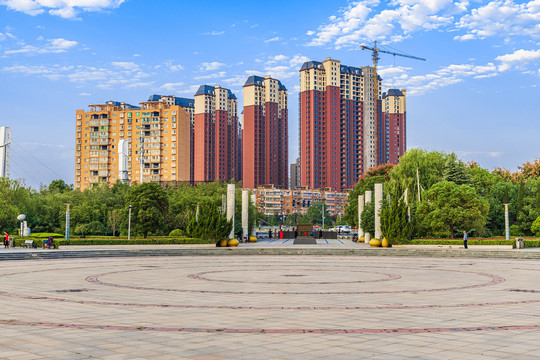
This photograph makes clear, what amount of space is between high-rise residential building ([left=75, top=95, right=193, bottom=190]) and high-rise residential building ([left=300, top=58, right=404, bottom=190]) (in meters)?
35.1

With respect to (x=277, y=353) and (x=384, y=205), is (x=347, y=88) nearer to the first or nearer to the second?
(x=384, y=205)

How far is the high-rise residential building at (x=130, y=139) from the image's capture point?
135 metres

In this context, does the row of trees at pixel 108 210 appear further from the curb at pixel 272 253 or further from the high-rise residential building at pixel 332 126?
the high-rise residential building at pixel 332 126

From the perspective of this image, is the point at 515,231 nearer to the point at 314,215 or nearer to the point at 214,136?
the point at 314,215

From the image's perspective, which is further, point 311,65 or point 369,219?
point 311,65

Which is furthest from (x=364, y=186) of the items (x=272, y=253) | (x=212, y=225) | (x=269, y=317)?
(x=269, y=317)

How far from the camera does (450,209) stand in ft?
155

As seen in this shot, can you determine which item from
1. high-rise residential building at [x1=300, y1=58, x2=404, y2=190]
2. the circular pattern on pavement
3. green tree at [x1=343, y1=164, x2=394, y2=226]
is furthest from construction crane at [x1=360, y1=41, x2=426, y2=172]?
the circular pattern on pavement

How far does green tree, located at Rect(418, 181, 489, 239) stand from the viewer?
47.3 m

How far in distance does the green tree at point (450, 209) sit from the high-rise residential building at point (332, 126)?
102466mm

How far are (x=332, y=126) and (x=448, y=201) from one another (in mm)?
106042

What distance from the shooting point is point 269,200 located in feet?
504

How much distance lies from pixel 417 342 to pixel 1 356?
6.13 m

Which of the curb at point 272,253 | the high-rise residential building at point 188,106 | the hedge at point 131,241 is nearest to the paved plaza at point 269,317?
the curb at point 272,253
